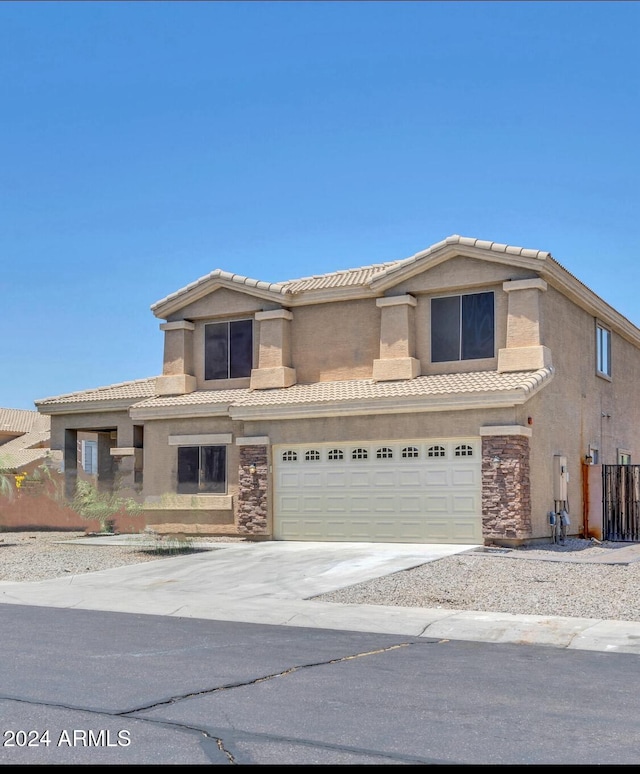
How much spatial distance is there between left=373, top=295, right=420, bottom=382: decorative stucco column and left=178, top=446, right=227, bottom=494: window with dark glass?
15.8 ft

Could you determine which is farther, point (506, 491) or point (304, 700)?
point (506, 491)

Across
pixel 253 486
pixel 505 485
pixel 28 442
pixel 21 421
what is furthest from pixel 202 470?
pixel 21 421

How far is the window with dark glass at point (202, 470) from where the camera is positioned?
25797 millimetres

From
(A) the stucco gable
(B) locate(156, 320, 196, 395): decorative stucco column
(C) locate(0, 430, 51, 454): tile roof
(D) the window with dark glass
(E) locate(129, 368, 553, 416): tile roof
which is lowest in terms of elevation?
(D) the window with dark glass

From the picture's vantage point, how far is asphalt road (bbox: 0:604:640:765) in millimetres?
6594

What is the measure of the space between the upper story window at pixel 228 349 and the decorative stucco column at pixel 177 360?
0.49 meters

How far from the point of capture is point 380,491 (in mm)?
22906

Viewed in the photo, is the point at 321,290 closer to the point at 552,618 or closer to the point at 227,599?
the point at 227,599

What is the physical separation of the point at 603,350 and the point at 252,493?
11.6 m

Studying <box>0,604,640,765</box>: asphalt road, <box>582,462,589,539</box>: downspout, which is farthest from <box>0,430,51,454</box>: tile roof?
<box>0,604,640,765</box>: asphalt road

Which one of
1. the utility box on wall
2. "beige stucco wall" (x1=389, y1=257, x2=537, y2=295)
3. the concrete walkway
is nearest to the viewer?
the concrete walkway

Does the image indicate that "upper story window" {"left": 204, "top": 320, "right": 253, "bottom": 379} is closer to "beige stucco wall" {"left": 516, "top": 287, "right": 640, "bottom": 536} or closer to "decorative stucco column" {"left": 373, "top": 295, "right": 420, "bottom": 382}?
"decorative stucco column" {"left": 373, "top": 295, "right": 420, "bottom": 382}

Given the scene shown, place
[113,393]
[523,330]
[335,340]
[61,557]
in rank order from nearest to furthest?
[61,557]
[523,330]
[335,340]
[113,393]

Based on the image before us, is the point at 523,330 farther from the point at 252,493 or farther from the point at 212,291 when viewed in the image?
the point at 212,291
